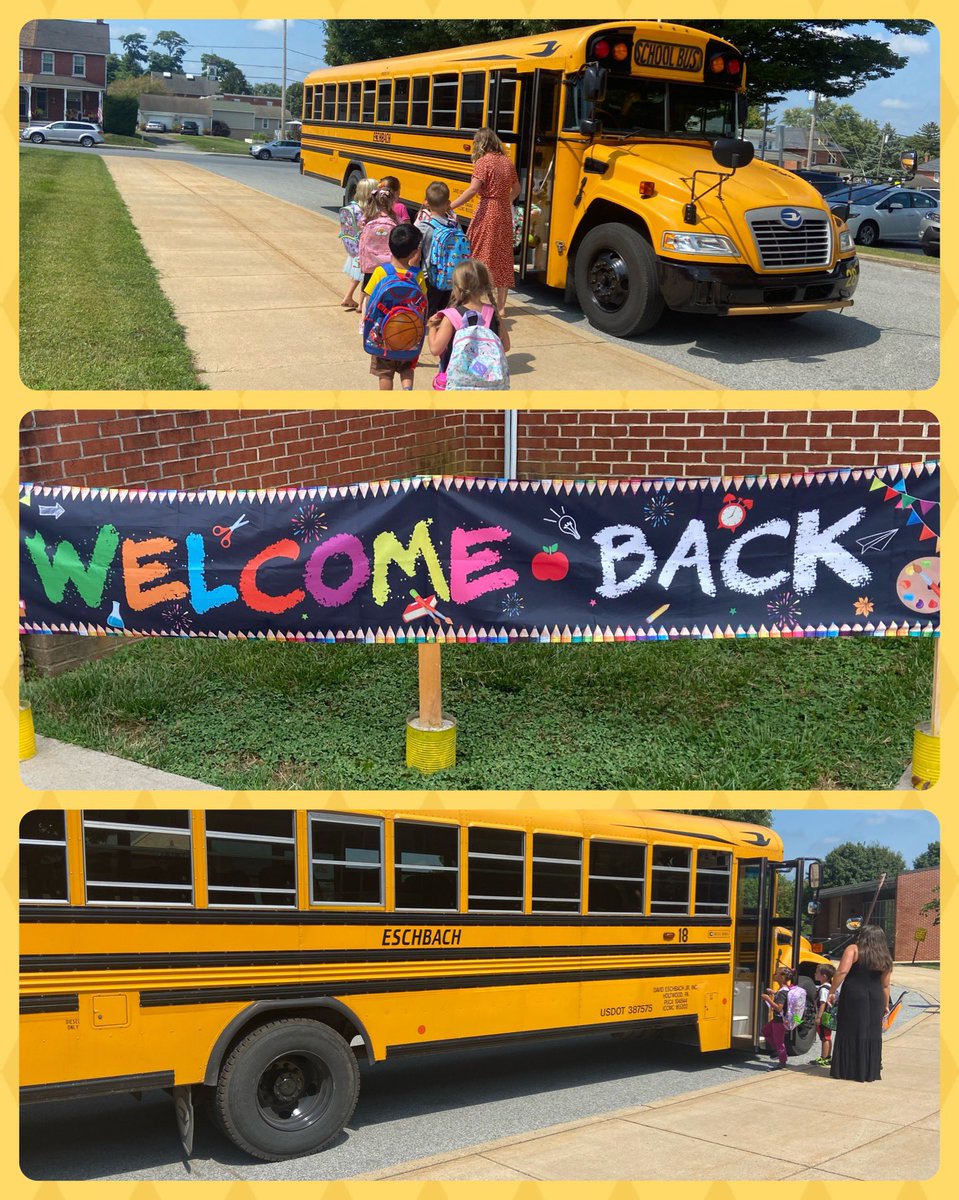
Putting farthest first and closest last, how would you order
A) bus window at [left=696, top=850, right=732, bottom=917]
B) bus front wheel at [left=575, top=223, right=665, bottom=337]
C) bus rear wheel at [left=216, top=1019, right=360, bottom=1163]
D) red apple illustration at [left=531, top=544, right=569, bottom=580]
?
bus front wheel at [left=575, top=223, right=665, bottom=337] → bus window at [left=696, top=850, right=732, bottom=917] → red apple illustration at [left=531, top=544, right=569, bottom=580] → bus rear wheel at [left=216, top=1019, right=360, bottom=1163]

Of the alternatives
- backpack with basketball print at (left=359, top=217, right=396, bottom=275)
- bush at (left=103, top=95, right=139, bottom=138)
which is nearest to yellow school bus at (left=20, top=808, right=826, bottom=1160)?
backpack with basketball print at (left=359, top=217, right=396, bottom=275)

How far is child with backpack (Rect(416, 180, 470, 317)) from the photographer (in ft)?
26.6

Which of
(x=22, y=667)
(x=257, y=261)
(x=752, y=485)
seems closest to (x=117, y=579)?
(x=22, y=667)

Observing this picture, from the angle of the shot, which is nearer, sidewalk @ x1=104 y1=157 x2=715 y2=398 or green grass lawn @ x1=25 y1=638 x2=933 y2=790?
green grass lawn @ x1=25 y1=638 x2=933 y2=790

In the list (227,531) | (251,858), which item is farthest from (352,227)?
(251,858)

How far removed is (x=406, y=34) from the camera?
22656 millimetres

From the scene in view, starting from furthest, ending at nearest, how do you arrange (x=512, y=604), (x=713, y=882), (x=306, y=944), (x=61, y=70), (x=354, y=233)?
(x=61, y=70) → (x=354, y=233) → (x=713, y=882) → (x=512, y=604) → (x=306, y=944)

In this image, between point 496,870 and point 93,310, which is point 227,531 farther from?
point 93,310

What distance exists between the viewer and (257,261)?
13.0 m

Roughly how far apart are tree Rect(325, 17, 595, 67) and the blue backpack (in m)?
10.3

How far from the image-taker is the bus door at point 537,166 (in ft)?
32.9

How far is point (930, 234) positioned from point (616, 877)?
19.3 meters

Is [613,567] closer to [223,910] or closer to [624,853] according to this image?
[624,853]

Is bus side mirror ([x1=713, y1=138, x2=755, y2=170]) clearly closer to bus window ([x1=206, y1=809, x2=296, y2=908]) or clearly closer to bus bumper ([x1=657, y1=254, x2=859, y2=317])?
bus bumper ([x1=657, y1=254, x2=859, y2=317])
